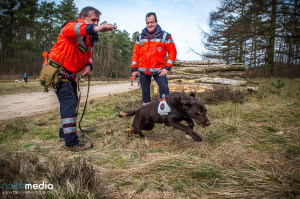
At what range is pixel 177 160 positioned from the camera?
2.19m

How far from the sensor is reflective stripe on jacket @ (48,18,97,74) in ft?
8.93

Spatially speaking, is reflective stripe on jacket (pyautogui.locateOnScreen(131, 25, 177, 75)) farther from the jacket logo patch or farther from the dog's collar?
the jacket logo patch

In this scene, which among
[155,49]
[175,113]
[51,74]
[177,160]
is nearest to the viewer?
[177,160]

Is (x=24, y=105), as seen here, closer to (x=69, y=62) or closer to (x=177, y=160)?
(x=69, y=62)

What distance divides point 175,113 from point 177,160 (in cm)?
102

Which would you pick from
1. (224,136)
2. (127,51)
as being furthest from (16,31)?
(224,136)

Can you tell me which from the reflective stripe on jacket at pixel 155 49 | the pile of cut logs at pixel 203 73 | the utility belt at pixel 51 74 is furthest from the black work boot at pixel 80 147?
the pile of cut logs at pixel 203 73

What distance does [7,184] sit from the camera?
168cm

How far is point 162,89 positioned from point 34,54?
124 ft

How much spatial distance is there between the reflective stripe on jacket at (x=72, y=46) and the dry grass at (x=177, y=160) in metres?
1.56

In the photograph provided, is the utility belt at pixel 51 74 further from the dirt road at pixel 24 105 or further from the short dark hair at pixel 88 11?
the dirt road at pixel 24 105

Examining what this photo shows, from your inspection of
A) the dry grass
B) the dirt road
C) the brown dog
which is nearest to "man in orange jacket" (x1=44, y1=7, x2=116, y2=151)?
the dry grass

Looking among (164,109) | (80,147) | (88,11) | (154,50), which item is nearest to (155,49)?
(154,50)

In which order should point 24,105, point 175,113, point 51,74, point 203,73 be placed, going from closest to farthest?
1. point 51,74
2. point 175,113
3. point 24,105
4. point 203,73
